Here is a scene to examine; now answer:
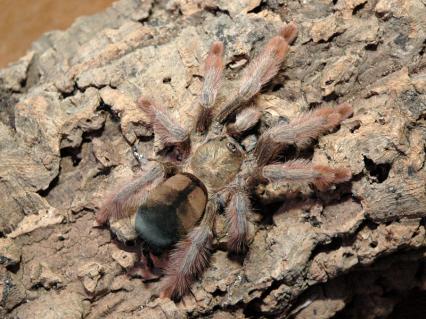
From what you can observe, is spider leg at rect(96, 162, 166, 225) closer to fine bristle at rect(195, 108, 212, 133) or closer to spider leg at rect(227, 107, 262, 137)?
fine bristle at rect(195, 108, 212, 133)

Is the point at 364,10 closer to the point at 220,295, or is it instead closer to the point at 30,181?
the point at 220,295

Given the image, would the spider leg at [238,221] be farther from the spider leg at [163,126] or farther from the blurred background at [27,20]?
the blurred background at [27,20]

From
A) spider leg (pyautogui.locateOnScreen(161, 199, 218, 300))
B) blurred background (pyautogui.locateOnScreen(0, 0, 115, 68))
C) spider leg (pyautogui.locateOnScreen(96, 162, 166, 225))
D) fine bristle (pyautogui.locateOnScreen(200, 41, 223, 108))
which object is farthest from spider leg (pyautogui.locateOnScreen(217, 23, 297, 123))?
blurred background (pyautogui.locateOnScreen(0, 0, 115, 68))

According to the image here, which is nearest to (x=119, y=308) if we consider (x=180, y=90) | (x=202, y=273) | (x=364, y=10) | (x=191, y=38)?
(x=202, y=273)

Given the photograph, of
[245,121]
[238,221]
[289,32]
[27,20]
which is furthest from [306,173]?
[27,20]

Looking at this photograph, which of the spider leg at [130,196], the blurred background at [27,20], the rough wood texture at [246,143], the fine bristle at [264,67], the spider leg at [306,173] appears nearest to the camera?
the spider leg at [306,173]

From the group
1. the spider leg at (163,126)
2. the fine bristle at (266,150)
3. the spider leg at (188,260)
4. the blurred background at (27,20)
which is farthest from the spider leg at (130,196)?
the blurred background at (27,20)
